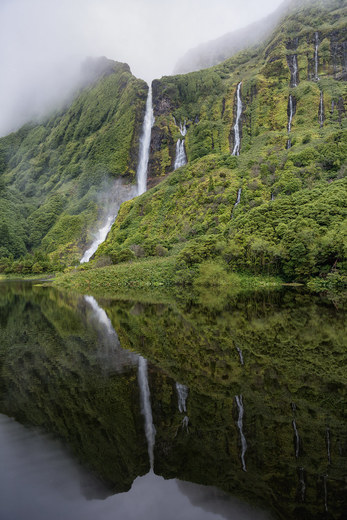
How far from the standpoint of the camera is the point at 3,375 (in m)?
9.97

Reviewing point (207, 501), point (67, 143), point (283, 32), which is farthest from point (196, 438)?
point (67, 143)

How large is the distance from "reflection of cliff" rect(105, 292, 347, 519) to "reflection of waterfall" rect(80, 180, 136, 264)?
72581mm

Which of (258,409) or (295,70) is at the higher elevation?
(295,70)

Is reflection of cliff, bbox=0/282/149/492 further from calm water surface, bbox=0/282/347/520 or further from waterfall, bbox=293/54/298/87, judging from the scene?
waterfall, bbox=293/54/298/87

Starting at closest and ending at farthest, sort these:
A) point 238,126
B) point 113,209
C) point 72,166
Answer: point 238,126
point 113,209
point 72,166

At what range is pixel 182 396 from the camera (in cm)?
771

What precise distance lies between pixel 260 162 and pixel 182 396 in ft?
196

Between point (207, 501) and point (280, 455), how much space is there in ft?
5.10

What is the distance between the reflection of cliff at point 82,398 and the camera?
550cm

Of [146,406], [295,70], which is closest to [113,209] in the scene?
[295,70]

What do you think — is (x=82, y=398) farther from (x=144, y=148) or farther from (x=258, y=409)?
(x=144, y=148)

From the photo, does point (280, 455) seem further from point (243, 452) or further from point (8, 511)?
point (8, 511)

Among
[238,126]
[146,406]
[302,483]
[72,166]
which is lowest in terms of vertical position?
[146,406]

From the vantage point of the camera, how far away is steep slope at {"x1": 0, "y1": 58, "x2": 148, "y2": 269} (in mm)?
100250
